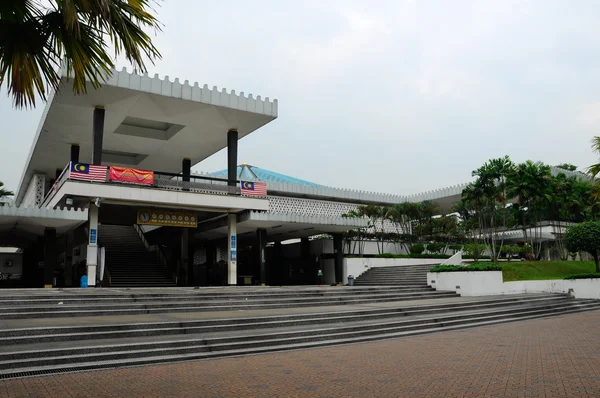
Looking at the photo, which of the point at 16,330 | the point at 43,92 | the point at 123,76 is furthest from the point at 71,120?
the point at 43,92

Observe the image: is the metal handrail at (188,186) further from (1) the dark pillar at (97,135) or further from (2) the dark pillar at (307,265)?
(2) the dark pillar at (307,265)

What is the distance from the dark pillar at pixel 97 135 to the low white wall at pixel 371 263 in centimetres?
1414

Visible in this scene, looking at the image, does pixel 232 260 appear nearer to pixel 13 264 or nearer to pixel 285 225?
pixel 285 225

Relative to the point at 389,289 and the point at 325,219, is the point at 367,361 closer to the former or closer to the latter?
the point at 389,289

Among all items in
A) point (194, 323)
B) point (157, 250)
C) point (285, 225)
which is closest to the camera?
point (194, 323)

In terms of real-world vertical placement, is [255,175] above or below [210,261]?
above

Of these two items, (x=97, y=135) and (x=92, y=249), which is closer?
(x=92, y=249)

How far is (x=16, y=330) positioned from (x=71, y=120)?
1441 cm

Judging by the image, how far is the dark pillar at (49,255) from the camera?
19.9 meters

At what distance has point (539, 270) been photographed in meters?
25.8

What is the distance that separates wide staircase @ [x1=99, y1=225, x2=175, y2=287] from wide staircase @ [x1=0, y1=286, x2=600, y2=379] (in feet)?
30.8

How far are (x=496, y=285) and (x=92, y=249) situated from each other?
1742 cm

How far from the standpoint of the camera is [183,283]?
81.0 ft

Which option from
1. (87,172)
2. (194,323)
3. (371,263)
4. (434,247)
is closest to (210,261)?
(371,263)
